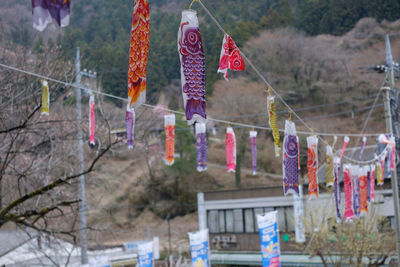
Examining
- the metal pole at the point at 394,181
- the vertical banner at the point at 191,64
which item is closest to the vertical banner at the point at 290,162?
the vertical banner at the point at 191,64

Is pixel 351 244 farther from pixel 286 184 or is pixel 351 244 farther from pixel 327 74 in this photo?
pixel 327 74

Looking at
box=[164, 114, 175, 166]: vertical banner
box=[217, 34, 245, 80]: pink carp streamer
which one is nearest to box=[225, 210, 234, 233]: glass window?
box=[164, 114, 175, 166]: vertical banner

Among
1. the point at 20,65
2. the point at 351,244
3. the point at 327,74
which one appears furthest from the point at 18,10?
the point at 327,74

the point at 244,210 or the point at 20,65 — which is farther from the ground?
the point at 20,65

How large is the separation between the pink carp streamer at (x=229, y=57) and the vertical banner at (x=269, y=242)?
27.8 feet

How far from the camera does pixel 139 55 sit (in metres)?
4.10

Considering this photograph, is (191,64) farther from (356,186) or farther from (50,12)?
(356,186)

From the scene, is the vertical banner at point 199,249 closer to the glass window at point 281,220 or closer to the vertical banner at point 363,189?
the vertical banner at point 363,189

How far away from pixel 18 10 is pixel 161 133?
2178 centimetres

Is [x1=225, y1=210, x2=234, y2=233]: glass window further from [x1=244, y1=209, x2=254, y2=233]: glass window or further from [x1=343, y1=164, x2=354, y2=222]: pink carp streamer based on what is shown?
[x1=343, y1=164, x2=354, y2=222]: pink carp streamer

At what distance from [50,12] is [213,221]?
82.4ft

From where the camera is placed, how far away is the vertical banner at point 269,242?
12664 mm

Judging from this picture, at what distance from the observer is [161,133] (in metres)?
29.6

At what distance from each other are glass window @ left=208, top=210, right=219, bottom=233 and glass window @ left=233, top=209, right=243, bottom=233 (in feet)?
4.04
